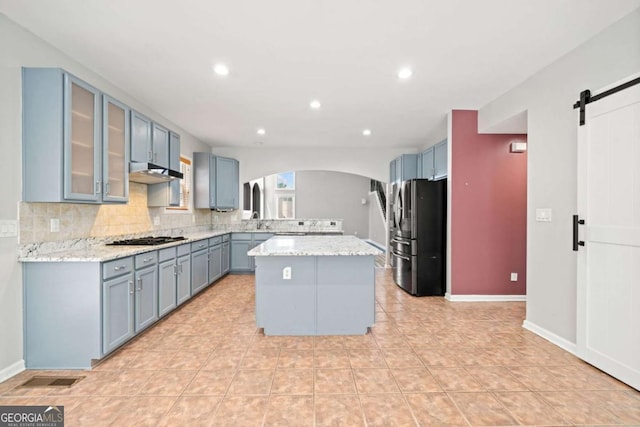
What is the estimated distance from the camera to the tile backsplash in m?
2.38

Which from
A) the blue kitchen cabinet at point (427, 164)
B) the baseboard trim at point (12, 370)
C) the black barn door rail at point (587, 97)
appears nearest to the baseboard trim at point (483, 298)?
the blue kitchen cabinet at point (427, 164)

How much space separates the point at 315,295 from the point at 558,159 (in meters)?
2.56

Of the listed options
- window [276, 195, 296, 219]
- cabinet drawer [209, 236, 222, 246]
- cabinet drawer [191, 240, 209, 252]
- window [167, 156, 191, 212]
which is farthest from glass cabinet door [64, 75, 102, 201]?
window [276, 195, 296, 219]

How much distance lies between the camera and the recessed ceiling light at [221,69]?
2846 mm

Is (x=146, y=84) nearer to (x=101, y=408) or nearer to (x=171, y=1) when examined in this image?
(x=171, y=1)

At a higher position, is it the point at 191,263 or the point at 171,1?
the point at 171,1

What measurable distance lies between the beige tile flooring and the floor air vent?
53 millimetres

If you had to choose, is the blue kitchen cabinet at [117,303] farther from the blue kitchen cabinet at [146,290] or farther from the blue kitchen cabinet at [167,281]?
the blue kitchen cabinet at [167,281]

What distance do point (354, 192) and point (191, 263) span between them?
8.78 m

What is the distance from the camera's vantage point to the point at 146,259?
2.94 meters

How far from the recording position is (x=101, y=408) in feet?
6.11

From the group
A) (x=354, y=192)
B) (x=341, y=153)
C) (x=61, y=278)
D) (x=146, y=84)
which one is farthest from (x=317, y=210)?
(x=61, y=278)

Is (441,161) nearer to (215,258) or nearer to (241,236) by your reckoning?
(241,236)

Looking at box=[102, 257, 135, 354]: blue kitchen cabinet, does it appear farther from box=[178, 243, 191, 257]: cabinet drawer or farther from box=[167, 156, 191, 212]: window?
box=[167, 156, 191, 212]: window
